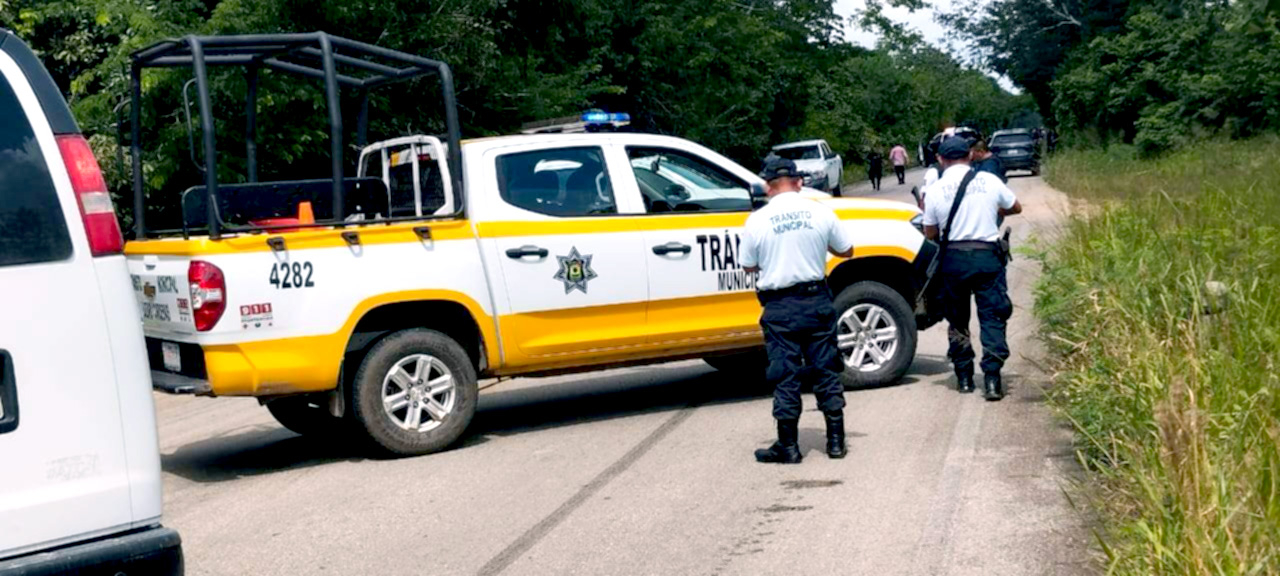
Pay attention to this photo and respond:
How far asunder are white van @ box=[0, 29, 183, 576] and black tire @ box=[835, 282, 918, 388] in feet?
22.8

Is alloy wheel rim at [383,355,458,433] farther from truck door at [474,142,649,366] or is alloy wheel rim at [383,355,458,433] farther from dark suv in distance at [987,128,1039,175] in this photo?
dark suv in distance at [987,128,1039,175]

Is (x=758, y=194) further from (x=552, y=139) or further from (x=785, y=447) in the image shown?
(x=785, y=447)

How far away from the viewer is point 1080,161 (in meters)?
38.4

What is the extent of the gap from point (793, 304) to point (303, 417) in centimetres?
357

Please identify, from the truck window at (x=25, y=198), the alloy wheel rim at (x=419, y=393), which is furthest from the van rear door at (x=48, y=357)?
the alloy wheel rim at (x=419, y=393)

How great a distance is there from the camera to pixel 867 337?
1080 centimetres

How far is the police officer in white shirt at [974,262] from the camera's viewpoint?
10.2m

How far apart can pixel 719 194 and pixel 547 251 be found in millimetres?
1523

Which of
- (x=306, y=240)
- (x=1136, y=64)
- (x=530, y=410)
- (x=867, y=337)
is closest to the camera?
(x=306, y=240)

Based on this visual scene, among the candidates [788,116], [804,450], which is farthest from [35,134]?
[788,116]

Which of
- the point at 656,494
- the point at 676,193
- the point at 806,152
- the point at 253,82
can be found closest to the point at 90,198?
the point at 656,494

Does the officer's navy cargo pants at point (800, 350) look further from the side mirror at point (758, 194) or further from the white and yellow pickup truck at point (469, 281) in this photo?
the white and yellow pickup truck at point (469, 281)

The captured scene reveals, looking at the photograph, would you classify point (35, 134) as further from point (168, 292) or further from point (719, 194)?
point (719, 194)

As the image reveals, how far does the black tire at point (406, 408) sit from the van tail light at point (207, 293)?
967 millimetres
